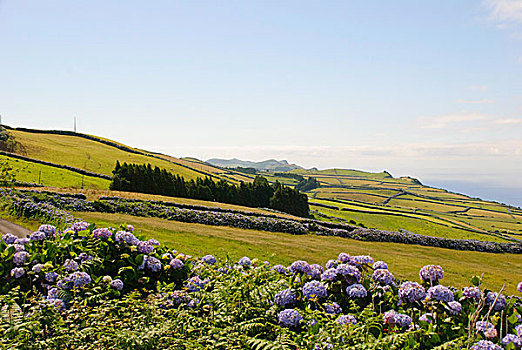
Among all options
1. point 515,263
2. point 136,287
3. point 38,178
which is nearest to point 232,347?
point 136,287

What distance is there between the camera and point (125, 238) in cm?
561

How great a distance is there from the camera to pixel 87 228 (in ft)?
19.2

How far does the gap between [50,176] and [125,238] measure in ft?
147

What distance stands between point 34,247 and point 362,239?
31.9m

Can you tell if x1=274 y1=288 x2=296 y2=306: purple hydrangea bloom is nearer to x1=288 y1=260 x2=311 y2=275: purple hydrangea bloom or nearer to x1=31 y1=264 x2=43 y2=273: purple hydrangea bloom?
x1=288 y1=260 x2=311 y2=275: purple hydrangea bloom

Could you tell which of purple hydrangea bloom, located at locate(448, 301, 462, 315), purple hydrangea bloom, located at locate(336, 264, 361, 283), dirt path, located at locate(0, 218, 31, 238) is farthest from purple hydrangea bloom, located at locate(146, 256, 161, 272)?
dirt path, located at locate(0, 218, 31, 238)

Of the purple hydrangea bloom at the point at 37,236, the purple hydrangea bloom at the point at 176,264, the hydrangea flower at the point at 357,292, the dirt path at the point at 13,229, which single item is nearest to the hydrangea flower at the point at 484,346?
the hydrangea flower at the point at 357,292

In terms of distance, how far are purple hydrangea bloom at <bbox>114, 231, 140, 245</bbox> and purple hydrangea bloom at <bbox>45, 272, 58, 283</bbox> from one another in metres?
0.99

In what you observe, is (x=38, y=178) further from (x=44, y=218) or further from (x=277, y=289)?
(x=277, y=289)

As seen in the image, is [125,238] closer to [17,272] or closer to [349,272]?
[17,272]

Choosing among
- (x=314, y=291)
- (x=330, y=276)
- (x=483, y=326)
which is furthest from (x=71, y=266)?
(x=483, y=326)

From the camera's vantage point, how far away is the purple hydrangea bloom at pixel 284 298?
172 inches

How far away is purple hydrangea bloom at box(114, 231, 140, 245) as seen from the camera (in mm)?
5570

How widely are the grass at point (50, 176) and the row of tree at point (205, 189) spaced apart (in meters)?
3.39
